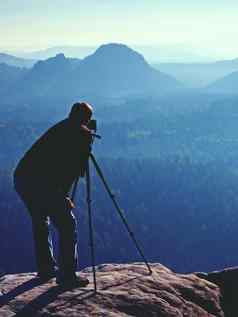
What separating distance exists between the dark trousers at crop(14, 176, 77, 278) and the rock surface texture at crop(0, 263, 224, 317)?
766 mm

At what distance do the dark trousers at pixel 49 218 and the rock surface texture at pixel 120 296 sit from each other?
0.77m

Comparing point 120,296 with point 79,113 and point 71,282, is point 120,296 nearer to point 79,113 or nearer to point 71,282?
point 71,282

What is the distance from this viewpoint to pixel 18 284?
1374 cm

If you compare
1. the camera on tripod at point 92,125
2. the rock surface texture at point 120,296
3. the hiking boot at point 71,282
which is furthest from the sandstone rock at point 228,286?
the camera on tripod at point 92,125

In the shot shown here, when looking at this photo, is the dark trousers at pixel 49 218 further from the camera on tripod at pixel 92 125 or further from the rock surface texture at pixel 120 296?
the camera on tripod at pixel 92 125

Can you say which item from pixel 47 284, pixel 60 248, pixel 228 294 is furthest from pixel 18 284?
pixel 228 294

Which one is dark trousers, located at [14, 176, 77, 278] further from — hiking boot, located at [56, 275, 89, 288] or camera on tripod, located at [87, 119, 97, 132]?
camera on tripod, located at [87, 119, 97, 132]

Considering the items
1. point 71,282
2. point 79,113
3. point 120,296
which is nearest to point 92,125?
point 79,113

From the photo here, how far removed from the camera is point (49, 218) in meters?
13.3

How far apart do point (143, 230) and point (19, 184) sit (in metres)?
180

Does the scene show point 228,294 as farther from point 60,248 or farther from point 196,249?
point 196,249

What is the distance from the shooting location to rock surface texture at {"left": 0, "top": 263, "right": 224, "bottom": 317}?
1165 centimetres

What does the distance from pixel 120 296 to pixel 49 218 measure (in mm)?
2730

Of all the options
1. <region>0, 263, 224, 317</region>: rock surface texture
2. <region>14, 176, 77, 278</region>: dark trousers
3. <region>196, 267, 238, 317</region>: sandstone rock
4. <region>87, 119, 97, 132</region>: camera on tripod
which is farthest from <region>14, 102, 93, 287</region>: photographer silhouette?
<region>196, 267, 238, 317</region>: sandstone rock
